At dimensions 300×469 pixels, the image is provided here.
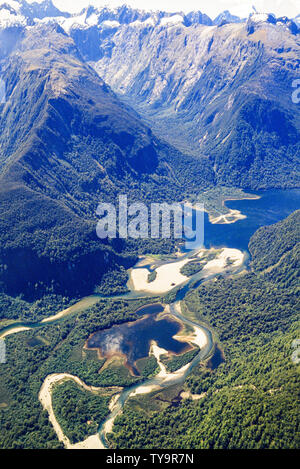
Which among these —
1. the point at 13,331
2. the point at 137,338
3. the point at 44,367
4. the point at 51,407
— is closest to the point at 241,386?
the point at 137,338

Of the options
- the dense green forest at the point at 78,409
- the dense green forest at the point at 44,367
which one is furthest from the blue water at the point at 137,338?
→ the dense green forest at the point at 78,409

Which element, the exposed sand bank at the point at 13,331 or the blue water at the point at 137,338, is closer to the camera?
the blue water at the point at 137,338

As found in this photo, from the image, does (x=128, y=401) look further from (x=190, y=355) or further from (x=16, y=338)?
(x=16, y=338)

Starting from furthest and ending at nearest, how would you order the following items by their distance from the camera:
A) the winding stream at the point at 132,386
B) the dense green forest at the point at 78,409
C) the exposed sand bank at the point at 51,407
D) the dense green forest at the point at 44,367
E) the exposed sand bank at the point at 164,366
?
the exposed sand bank at the point at 164,366
the winding stream at the point at 132,386
the dense green forest at the point at 44,367
the dense green forest at the point at 78,409
the exposed sand bank at the point at 51,407

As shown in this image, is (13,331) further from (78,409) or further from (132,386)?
(132,386)

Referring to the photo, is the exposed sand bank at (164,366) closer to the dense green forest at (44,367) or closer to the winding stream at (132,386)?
the winding stream at (132,386)

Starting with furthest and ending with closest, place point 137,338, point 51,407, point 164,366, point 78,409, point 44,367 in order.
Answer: point 137,338 < point 44,367 < point 164,366 < point 51,407 < point 78,409

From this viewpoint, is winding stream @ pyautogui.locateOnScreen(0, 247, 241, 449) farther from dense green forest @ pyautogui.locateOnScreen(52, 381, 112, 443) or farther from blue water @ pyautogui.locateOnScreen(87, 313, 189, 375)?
blue water @ pyautogui.locateOnScreen(87, 313, 189, 375)
